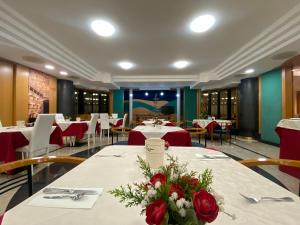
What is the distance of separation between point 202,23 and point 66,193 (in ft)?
13.9

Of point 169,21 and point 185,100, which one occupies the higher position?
point 169,21

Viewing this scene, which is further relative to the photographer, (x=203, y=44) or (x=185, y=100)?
(x=185, y=100)

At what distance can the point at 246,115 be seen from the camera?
27.3ft

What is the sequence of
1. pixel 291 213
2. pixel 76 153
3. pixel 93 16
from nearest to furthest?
pixel 291 213 → pixel 93 16 → pixel 76 153

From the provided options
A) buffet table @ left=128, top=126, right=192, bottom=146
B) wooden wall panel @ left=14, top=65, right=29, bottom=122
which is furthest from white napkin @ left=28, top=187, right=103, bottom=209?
wooden wall panel @ left=14, top=65, right=29, bottom=122

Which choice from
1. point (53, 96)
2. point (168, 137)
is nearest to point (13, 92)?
point (53, 96)

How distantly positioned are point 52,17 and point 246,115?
25.0 feet

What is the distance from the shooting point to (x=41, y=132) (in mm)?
3557

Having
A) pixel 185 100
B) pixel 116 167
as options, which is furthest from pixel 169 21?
pixel 185 100

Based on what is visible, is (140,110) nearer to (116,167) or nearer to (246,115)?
(246,115)

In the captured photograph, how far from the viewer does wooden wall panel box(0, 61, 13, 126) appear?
18.7ft

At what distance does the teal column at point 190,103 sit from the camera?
482 inches

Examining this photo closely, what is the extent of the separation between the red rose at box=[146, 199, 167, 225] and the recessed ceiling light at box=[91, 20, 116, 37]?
4341mm

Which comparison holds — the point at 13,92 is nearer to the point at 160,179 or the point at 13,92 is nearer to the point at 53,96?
the point at 53,96
